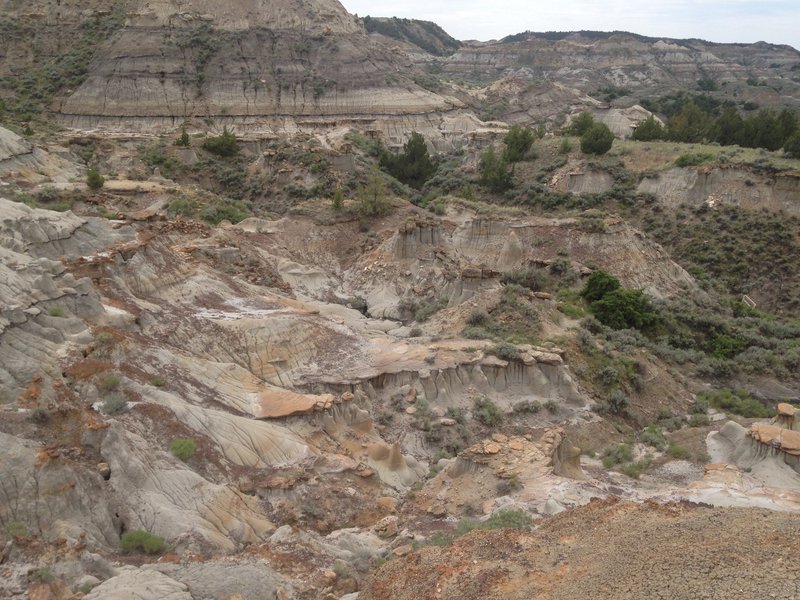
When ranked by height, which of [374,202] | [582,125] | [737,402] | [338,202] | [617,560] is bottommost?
[737,402]

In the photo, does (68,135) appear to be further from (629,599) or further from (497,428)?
(629,599)

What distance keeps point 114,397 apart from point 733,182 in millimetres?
36947

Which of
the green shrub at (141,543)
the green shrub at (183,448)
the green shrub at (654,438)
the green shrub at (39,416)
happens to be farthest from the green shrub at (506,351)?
the green shrub at (39,416)

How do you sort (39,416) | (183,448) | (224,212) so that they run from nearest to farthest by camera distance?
(39,416), (183,448), (224,212)

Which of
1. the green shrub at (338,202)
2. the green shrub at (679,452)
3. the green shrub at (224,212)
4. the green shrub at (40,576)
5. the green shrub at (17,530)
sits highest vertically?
the green shrub at (338,202)

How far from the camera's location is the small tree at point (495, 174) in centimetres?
4322

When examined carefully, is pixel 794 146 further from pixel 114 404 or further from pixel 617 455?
pixel 114 404

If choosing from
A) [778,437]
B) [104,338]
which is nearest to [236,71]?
[104,338]

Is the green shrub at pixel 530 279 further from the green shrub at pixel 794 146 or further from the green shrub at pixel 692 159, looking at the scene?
the green shrub at pixel 794 146

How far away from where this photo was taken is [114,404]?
12.2m

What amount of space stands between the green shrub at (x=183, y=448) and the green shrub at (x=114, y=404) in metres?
1.21

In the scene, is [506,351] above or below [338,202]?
below

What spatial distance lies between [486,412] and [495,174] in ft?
93.2

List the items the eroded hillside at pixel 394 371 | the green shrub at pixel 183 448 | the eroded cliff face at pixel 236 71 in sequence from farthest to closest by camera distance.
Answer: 1. the eroded cliff face at pixel 236 71
2. the green shrub at pixel 183 448
3. the eroded hillside at pixel 394 371
